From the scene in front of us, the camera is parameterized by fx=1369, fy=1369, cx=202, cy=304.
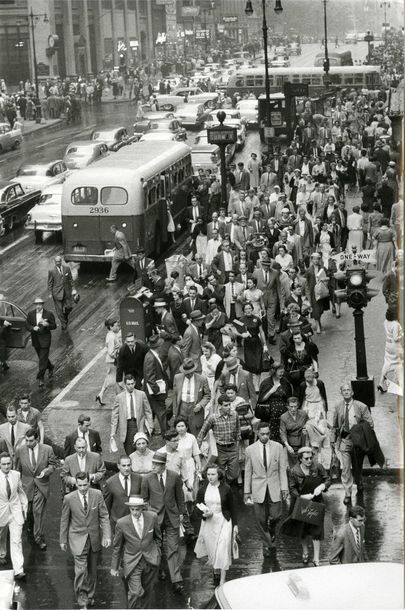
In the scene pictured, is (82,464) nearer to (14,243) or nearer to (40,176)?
(14,243)

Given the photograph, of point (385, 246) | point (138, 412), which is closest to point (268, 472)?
point (138, 412)

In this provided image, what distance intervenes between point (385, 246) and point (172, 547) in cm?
1383

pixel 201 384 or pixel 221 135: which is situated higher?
pixel 221 135

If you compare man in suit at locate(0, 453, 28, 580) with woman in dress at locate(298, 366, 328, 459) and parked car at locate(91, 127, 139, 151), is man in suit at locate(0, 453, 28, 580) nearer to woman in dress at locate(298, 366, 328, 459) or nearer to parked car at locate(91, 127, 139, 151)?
woman in dress at locate(298, 366, 328, 459)

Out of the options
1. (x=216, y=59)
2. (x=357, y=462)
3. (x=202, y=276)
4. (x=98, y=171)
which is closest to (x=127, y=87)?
(x=216, y=59)

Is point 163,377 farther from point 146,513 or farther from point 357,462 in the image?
point 146,513

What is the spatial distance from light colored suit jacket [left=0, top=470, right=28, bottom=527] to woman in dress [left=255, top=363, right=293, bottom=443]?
3.21 m

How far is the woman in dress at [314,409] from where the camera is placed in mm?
15539

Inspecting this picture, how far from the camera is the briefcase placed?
1388 centimetres

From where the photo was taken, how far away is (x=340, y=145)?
46.1 metres

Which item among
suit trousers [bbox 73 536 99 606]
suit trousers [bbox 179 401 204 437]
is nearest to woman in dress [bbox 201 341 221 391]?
suit trousers [bbox 179 401 204 437]

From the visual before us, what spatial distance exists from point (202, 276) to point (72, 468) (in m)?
9.94

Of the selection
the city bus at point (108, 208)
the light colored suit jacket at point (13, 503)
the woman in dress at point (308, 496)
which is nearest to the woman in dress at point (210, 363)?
the woman in dress at point (308, 496)

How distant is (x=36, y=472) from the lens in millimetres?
15008
